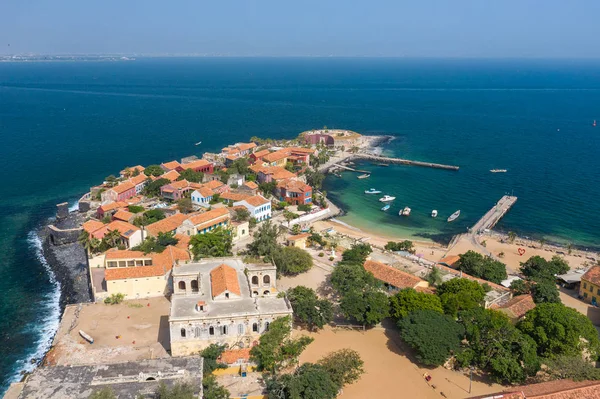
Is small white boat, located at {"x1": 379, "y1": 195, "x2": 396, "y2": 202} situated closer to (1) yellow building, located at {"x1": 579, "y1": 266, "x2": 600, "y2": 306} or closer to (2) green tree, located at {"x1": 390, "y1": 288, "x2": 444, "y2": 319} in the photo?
(1) yellow building, located at {"x1": 579, "y1": 266, "x2": 600, "y2": 306}

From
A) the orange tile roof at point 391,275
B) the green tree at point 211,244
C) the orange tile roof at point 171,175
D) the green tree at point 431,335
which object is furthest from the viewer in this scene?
the orange tile roof at point 171,175

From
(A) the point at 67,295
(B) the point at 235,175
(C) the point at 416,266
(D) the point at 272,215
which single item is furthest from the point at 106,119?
(C) the point at 416,266

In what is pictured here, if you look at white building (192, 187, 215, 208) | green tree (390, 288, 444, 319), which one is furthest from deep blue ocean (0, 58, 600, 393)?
green tree (390, 288, 444, 319)

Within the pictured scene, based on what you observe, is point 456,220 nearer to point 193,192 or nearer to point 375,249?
point 375,249

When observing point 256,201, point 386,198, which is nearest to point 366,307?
point 256,201

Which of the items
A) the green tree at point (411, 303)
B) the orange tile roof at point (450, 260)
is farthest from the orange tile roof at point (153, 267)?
the orange tile roof at point (450, 260)

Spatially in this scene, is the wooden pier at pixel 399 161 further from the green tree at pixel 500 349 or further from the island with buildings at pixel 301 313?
the green tree at pixel 500 349

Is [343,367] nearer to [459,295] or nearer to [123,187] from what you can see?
[459,295]
